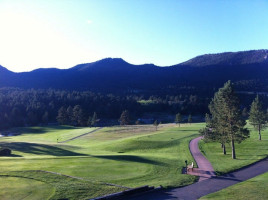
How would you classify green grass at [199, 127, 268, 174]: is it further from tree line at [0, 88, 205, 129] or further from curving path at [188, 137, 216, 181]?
tree line at [0, 88, 205, 129]

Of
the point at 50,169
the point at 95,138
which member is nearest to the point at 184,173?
the point at 50,169

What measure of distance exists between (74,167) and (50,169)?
2703mm

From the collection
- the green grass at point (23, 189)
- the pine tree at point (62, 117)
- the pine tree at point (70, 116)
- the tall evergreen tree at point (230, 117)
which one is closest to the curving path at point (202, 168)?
the tall evergreen tree at point (230, 117)

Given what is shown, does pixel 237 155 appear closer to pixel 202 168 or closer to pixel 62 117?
pixel 202 168

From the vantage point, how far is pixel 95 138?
73.2 m

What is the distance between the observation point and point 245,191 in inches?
838

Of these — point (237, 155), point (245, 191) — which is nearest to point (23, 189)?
point (245, 191)

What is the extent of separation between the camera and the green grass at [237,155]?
103 feet

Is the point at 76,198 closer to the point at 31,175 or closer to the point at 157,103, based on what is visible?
the point at 31,175

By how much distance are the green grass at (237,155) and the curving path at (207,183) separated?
99 cm

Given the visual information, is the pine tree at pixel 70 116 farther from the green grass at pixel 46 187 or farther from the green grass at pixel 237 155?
the green grass at pixel 46 187

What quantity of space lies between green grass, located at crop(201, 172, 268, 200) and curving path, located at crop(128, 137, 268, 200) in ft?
2.78

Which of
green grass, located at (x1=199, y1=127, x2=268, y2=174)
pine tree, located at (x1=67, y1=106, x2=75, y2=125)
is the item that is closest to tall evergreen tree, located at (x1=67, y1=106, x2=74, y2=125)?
pine tree, located at (x1=67, y1=106, x2=75, y2=125)

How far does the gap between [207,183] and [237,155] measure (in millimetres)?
19862
